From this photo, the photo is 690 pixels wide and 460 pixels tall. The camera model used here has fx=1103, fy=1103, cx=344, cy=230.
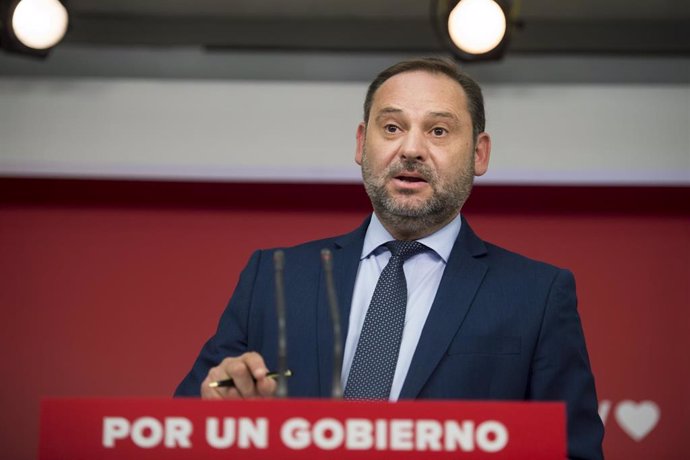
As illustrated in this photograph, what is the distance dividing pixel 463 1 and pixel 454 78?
118cm

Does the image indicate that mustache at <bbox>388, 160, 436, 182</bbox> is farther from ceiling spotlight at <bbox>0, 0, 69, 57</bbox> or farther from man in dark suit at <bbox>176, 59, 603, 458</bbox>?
ceiling spotlight at <bbox>0, 0, 69, 57</bbox>

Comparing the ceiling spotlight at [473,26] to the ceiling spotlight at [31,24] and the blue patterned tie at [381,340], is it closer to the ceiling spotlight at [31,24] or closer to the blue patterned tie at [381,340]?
the ceiling spotlight at [31,24]

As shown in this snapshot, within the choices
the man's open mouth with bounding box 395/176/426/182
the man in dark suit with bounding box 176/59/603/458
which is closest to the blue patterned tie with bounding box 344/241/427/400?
the man in dark suit with bounding box 176/59/603/458

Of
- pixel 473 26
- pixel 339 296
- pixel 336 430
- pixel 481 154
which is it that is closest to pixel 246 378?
pixel 336 430

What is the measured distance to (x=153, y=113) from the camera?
3854 mm

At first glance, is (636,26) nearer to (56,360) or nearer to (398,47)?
(398,47)

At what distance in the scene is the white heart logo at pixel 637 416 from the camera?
3605mm

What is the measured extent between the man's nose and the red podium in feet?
2.35

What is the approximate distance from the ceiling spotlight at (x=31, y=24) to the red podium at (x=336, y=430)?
2.20 meters

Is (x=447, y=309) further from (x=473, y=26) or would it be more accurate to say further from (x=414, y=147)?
(x=473, y=26)

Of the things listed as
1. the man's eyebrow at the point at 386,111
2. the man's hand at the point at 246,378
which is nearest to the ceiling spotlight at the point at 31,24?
the man's eyebrow at the point at 386,111

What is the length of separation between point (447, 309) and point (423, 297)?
9 centimetres

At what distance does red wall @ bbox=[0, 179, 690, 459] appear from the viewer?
12.2 feet

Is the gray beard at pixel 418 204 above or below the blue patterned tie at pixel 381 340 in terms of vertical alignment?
above
